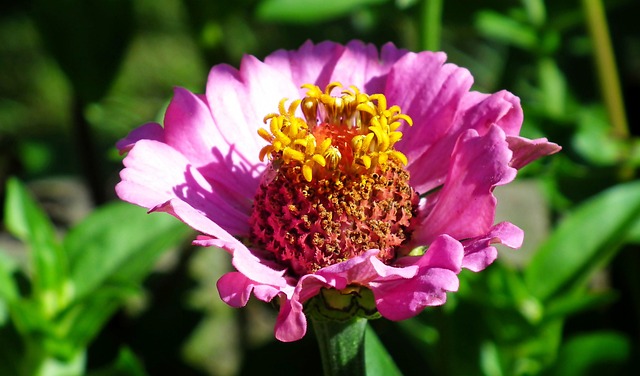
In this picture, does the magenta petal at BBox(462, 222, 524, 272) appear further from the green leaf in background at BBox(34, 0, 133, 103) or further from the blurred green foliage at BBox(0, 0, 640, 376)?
the green leaf in background at BBox(34, 0, 133, 103)

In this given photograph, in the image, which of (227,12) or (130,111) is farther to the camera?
(130,111)

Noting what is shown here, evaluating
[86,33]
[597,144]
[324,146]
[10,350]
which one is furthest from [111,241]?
[597,144]

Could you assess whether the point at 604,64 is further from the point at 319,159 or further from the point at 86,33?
the point at 86,33

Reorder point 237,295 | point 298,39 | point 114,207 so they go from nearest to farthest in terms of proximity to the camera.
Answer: point 237,295
point 114,207
point 298,39

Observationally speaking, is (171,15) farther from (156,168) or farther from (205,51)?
(156,168)

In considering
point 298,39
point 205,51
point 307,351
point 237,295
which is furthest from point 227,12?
point 237,295

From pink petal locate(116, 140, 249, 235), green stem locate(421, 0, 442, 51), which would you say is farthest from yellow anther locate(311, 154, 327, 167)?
green stem locate(421, 0, 442, 51)
